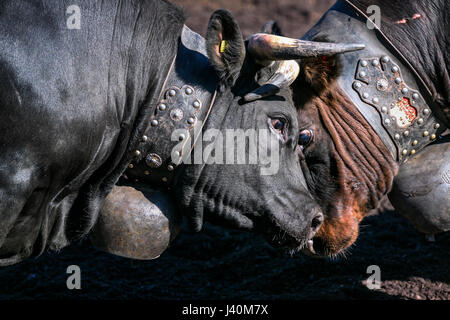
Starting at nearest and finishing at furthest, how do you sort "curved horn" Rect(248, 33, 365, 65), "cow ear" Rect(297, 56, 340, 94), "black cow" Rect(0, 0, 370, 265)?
"black cow" Rect(0, 0, 370, 265), "curved horn" Rect(248, 33, 365, 65), "cow ear" Rect(297, 56, 340, 94)

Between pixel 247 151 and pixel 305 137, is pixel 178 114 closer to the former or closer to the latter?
pixel 247 151

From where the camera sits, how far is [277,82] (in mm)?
2541

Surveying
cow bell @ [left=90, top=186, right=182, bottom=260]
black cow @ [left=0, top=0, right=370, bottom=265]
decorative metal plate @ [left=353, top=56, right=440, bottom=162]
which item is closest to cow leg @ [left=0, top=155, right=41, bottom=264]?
black cow @ [left=0, top=0, right=370, bottom=265]

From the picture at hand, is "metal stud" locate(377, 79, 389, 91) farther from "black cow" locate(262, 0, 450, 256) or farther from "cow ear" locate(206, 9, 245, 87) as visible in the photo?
"cow ear" locate(206, 9, 245, 87)

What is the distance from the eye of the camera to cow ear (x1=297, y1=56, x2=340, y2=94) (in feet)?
8.93

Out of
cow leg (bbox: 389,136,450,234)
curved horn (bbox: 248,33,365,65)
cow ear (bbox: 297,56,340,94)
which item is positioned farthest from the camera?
cow leg (bbox: 389,136,450,234)

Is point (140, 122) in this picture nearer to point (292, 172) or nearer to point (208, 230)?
point (292, 172)

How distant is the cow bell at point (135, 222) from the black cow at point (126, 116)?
0.17ft

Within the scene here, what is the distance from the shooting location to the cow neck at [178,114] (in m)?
2.50

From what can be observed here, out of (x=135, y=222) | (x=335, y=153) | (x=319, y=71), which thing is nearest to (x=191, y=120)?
(x=135, y=222)

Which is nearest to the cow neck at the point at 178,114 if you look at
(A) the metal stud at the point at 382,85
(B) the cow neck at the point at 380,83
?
(B) the cow neck at the point at 380,83

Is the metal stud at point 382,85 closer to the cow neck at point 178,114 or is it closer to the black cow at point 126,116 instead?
the black cow at point 126,116

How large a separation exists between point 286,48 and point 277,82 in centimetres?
18

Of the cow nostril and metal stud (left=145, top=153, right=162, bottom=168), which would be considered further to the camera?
the cow nostril
